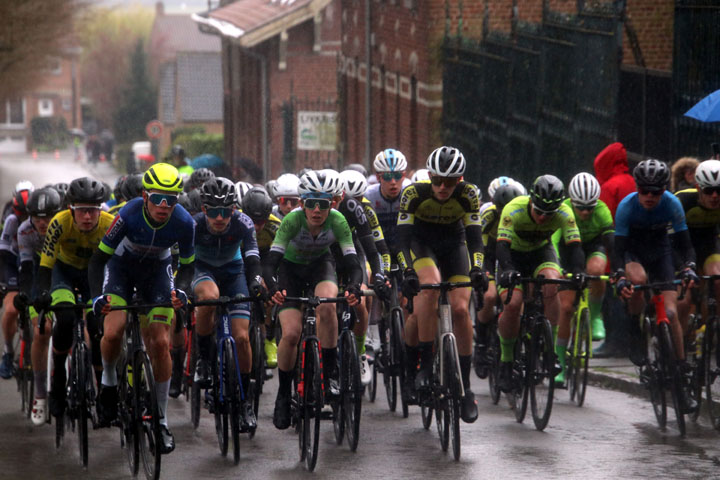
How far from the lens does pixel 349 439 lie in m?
9.10

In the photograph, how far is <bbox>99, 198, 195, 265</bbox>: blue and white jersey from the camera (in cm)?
856

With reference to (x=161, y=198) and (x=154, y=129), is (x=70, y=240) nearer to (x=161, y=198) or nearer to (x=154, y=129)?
(x=161, y=198)

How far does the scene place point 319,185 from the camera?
906cm

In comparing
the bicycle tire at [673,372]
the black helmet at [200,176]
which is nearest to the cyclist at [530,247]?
the bicycle tire at [673,372]

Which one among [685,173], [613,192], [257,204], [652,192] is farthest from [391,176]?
[685,173]

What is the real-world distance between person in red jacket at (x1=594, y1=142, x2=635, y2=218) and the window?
104m

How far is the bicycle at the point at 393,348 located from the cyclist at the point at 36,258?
2785mm

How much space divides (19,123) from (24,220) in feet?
344

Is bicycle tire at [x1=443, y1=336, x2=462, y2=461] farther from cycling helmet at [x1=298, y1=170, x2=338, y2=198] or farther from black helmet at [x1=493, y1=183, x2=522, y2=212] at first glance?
black helmet at [x1=493, y1=183, x2=522, y2=212]

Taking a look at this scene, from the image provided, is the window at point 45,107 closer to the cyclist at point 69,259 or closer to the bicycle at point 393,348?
the bicycle at point 393,348

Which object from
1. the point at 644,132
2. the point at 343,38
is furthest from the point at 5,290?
the point at 343,38

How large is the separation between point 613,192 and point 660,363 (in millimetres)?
3355

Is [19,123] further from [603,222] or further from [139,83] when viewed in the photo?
[603,222]

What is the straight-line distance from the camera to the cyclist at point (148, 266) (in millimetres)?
8445
